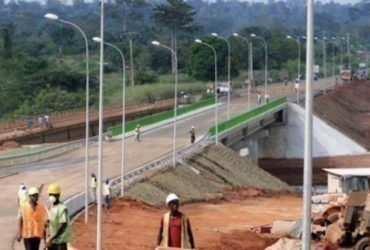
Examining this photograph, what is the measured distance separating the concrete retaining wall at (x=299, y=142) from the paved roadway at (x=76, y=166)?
8787mm

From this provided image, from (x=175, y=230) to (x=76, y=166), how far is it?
4077 centimetres

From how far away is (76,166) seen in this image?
54.2m

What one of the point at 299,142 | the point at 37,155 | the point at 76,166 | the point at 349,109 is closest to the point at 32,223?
the point at 76,166

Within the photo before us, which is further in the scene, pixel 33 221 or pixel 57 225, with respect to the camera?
pixel 33 221

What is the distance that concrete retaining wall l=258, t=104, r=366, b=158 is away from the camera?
292 ft

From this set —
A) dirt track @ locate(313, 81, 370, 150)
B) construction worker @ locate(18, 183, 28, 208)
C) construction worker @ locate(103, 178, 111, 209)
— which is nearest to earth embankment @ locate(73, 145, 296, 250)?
construction worker @ locate(103, 178, 111, 209)

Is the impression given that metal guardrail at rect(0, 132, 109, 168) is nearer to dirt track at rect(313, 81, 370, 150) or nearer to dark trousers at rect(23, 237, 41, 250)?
dark trousers at rect(23, 237, 41, 250)

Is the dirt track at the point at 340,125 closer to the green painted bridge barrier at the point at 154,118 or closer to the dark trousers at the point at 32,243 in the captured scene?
the green painted bridge barrier at the point at 154,118

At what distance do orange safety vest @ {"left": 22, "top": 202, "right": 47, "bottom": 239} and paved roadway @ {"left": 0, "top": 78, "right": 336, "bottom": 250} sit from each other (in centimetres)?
1191

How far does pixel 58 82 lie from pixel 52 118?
18743 millimetres

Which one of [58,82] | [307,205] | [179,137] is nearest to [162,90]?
[58,82]

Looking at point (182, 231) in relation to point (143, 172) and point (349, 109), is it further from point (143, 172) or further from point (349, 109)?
point (349, 109)

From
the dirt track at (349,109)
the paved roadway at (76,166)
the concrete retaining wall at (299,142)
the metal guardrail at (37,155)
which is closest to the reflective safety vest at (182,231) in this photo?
the paved roadway at (76,166)

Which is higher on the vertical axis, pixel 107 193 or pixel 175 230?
pixel 175 230
